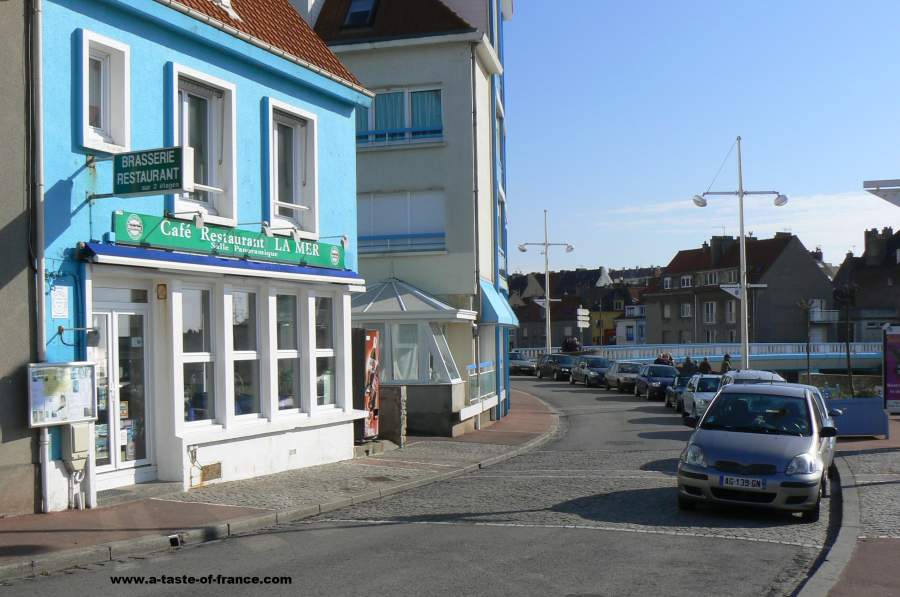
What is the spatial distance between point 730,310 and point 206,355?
237ft

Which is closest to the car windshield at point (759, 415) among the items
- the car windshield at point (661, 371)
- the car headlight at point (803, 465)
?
the car headlight at point (803, 465)

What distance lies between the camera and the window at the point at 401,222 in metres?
24.8

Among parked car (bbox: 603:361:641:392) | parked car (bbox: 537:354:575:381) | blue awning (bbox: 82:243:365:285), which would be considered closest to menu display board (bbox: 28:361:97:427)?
blue awning (bbox: 82:243:365:285)

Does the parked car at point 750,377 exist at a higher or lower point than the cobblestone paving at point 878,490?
higher

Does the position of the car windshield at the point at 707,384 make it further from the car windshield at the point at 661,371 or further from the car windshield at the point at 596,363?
the car windshield at the point at 596,363

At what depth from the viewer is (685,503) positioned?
11336 millimetres

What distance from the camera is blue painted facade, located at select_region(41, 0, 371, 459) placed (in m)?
11.0

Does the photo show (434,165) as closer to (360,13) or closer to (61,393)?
(360,13)

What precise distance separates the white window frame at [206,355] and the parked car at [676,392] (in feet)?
67.5

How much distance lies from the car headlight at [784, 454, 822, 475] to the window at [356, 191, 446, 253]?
1473cm

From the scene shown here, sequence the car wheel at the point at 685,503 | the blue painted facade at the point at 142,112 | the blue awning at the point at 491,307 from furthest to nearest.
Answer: the blue awning at the point at 491,307, the car wheel at the point at 685,503, the blue painted facade at the point at 142,112

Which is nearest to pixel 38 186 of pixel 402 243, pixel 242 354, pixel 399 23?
pixel 242 354

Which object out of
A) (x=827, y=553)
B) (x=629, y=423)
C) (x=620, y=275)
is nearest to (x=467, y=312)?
(x=629, y=423)

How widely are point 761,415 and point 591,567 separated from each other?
15.8 ft
